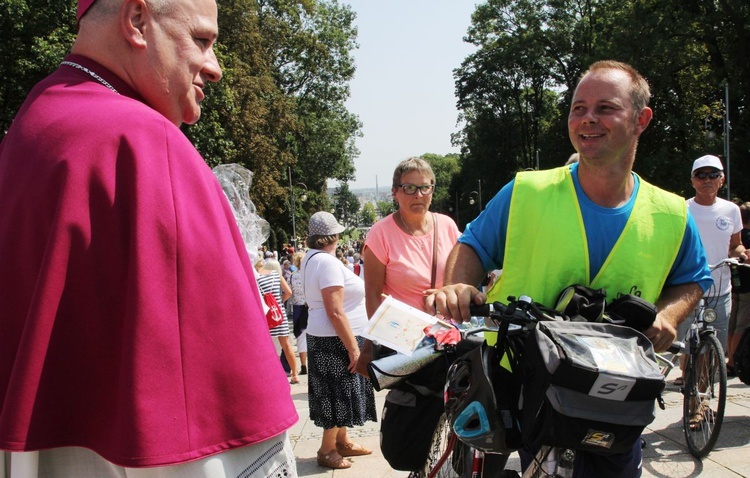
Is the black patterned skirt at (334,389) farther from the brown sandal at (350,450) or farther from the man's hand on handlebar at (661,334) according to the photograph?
the man's hand on handlebar at (661,334)

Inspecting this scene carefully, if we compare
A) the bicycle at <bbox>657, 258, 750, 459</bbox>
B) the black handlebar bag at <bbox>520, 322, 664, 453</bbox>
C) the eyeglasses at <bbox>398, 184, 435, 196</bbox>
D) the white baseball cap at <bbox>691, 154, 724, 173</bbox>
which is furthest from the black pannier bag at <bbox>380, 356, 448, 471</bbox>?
the white baseball cap at <bbox>691, 154, 724, 173</bbox>

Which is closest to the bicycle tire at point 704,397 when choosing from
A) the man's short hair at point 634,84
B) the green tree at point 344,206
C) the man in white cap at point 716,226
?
the man in white cap at point 716,226

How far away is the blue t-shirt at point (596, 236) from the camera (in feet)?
8.42

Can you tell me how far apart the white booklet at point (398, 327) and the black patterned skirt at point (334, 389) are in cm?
263

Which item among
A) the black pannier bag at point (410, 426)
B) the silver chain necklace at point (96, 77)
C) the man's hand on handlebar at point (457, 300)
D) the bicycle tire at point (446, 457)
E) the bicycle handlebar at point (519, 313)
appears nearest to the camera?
the silver chain necklace at point (96, 77)

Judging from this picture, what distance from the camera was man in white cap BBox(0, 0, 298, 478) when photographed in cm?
127

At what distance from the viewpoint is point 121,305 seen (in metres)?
1.31

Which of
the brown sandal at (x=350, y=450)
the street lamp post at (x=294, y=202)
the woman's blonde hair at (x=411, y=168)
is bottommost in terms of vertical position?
the street lamp post at (x=294, y=202)

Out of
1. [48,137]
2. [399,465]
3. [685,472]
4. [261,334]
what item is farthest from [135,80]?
[685,472]

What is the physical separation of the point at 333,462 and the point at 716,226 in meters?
3.94

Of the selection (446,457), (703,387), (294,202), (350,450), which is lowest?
(294,202)

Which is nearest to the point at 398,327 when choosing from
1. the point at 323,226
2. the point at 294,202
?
the point at 323,226

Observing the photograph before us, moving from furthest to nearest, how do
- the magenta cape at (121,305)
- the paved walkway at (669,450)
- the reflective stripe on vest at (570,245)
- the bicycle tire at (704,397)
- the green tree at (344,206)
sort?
1. the green tree at (344,206)
2. the bicycle tire at (704,397)
3. the paved walkway at (669,450)
4. the reflective stripe on vest at (570,245)
5. the magenta cape at (121,305)

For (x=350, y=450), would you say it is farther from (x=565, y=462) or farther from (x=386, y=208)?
(x=386, y=208)
